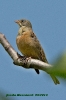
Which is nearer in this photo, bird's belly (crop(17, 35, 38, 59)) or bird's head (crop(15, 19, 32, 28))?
bird's belly (crop(17, 35, 38, 59))

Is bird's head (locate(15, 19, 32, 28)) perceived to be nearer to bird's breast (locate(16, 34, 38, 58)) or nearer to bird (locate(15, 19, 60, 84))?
bird (locate(15, 19, 60, 84))

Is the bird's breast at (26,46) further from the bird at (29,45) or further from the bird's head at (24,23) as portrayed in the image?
the bird's head at (24,23)

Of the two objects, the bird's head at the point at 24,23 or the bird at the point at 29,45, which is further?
the bird's head at the point at 24,23

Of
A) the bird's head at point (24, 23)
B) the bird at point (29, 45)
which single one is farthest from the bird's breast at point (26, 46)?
the bird's head at point (24, 23)

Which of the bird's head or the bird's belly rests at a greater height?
the bird's head

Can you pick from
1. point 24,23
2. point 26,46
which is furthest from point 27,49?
point 24,23

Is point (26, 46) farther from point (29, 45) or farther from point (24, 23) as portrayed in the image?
point (24, 23)

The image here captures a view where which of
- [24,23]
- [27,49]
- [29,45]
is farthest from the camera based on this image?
[24,23]

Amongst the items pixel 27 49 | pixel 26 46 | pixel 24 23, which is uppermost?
pixel 24 23

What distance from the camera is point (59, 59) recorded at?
2.35ft

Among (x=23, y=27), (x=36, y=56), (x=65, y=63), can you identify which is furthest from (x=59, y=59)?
(x=23, y=27)

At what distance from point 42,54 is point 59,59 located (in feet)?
23.6

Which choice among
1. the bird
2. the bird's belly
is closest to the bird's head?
the bird

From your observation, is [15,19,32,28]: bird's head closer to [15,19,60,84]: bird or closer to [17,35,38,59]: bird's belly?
[15,19,60,84]: bird
